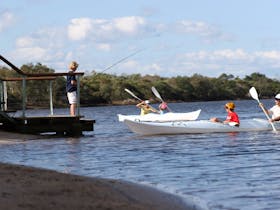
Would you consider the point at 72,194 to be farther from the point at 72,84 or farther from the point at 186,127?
the point at 186,127

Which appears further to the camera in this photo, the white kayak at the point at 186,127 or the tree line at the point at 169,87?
the tree line at the point at 169,87

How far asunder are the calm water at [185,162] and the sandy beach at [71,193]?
1.80ft

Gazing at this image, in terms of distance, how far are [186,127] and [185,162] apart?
8.28 m

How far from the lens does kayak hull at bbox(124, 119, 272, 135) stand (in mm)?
20797

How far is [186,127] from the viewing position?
68.9 ft

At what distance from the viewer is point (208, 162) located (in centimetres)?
1273

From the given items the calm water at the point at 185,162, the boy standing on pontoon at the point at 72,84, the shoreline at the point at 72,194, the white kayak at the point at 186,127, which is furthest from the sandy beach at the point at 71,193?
the white kayak at the point at 186,127

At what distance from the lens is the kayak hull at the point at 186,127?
68.2 ft

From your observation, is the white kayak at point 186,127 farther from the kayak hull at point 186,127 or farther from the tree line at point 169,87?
the tree line at point 169,87

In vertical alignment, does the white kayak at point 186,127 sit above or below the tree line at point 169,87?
below

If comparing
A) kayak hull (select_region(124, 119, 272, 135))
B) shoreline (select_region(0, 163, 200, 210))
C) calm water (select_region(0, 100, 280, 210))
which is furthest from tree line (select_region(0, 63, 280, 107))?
shoreline (select_region(0, 163, 200, 210))

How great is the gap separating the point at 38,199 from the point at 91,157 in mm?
6821

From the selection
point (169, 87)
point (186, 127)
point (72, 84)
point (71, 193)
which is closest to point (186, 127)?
point (186, 127)

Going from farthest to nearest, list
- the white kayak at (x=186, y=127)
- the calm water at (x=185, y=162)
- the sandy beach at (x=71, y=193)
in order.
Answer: the white kayak at (x=186, y=127)
the calm water at (x=185, y=162)
the sandy beach at (x=71, y=193)
